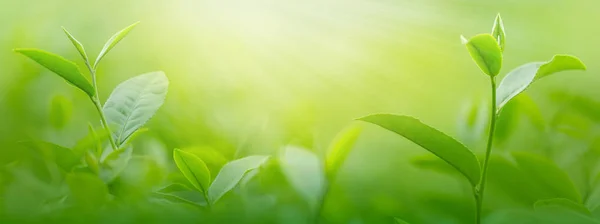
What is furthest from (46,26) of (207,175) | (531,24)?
(531,24)

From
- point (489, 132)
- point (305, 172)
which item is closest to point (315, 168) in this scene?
point (305, 172)

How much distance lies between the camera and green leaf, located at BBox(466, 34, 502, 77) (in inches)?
14.8

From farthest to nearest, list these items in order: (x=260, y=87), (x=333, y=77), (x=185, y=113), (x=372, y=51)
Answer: (x=372, y=51)
(x=333, y=77)
(x=260, y=87)
(x=185, y=113)

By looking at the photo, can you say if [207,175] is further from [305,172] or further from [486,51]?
[486,51]

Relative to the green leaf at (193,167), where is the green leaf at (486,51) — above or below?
above

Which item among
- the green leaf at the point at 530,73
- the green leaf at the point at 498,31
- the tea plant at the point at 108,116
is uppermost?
the green leaf at the point at 498,31

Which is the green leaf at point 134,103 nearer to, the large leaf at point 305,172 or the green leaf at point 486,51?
the large leaf at point 305,172

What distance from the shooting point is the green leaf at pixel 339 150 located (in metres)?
0.43

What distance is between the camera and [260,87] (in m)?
0.86

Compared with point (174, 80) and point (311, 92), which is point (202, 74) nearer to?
point (174, 80)

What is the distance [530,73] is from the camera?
16.1 inches

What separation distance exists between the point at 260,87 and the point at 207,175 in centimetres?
47

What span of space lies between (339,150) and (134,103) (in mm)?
147

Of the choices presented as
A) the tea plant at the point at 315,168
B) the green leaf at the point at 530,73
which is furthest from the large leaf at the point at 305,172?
the green leaf at the point at 530,73
